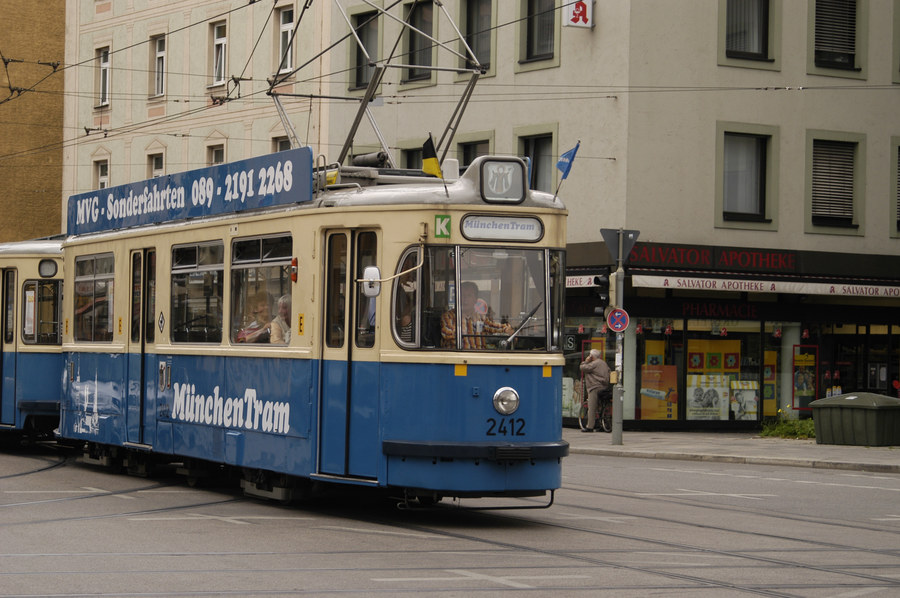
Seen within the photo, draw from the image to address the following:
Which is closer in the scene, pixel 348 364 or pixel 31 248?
pixel 348 364

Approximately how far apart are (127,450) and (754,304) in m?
18.0

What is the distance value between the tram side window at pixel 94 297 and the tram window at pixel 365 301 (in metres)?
5.32

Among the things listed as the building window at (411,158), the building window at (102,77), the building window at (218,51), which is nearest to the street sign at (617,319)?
the building window at (411,158)

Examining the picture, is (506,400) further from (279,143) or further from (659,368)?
(279,143)

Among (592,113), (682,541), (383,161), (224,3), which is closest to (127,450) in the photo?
(383,161)

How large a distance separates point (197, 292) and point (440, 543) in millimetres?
4857

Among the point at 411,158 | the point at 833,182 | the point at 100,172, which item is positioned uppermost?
the point at 100,172

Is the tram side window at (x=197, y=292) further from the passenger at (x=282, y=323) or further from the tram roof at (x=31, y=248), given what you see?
the tram roof at (x=31, y=248)

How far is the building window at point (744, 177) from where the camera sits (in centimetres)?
3138

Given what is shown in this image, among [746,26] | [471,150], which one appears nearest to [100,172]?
[471,150]

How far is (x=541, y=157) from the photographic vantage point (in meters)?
32.7

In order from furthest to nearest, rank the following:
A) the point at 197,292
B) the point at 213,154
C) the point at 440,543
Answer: the point at 213,154, the point at 197,292, the point at 440,543

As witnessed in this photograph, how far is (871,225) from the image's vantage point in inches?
1281

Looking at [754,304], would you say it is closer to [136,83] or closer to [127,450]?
[127,450]
